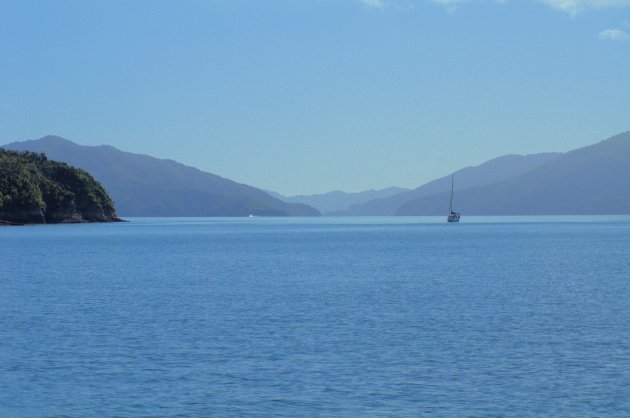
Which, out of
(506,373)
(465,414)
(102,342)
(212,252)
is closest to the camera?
(465,414)

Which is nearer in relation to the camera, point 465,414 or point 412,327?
point 465,414

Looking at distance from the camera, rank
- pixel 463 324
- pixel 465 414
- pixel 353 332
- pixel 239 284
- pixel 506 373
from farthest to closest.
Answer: pixel 239 284 → pixel 463 324 → pixel 353 332 → pixel 506 373 → pixel 465 414

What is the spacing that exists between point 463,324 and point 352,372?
15.0m

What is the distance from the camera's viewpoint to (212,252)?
138 metres

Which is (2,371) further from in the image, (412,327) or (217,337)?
(412,327)

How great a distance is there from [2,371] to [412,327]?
69.5ft

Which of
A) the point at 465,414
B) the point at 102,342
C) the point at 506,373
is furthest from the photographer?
the point at 102,342

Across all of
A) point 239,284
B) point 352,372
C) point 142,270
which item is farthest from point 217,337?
point 142,270

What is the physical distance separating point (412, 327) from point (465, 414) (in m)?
18.5

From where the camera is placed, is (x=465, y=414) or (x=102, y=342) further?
(x=102, y=342)

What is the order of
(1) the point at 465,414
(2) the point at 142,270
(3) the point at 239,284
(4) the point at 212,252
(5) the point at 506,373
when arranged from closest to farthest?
(1) the point at 465,414
(5) the point at 506,373
(3) the point at 239,284
(2) the point at 142,270
(4) the point at 212,252

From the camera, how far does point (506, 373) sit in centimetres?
3266

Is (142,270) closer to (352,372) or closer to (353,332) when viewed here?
(353,332)

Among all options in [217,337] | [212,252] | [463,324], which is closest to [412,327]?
[463,324]
